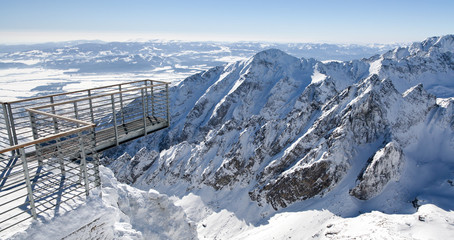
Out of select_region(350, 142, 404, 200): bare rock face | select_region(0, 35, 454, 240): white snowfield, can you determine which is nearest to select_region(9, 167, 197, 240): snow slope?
select_region(0, 35, 454, 240): white snowfield

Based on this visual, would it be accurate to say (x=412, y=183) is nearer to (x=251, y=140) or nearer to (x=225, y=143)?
(x=251, y=140)

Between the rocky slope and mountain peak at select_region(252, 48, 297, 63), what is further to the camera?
mountain peak at select_region(252, 48, 297, 63)

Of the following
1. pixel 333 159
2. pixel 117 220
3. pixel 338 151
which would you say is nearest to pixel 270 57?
pixel 338 151

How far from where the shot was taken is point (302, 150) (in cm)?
5528

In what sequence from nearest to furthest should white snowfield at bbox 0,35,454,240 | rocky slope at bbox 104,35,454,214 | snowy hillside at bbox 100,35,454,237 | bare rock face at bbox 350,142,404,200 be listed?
white snowfield at bbox 0,35,454,240
bare rock face at bbox 350,142,404,200
snowy hillside at bbox 100,35,454,237
rocky slope at bbox 104,35,454,214

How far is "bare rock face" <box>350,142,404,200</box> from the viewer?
1618 inches

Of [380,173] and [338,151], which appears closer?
[380,173]

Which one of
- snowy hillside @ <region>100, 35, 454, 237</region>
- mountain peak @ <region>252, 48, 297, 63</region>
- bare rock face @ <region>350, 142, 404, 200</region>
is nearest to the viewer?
bare rock face @ <region>350, 142, 404, 200</region>

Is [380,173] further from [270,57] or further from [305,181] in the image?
[270,57]

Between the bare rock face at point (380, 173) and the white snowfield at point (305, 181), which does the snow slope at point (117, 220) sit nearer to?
the white snowfield at point (305, 181)

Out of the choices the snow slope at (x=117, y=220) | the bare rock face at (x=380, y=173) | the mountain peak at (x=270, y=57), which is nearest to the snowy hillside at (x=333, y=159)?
the bare rock face at (x=380, y=173)

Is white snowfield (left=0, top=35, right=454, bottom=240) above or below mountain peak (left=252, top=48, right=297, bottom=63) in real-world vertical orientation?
below

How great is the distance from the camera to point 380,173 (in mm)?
41188

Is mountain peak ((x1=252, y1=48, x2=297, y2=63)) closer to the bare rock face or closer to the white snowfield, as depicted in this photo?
the white snowfield
